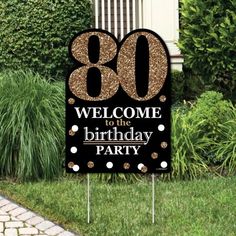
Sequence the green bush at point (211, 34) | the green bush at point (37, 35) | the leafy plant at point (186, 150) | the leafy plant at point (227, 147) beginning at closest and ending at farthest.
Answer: the leafy plant at point (186, 150) → the leafy plant at point (227, 147) → the green bush at point (211, 34) → the green bush at point (37, 35)

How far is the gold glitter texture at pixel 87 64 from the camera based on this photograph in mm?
5516

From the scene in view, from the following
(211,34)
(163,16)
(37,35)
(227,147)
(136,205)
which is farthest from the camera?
(163,16)

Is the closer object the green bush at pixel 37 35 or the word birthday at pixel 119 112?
the word birthday at pixel 119 112

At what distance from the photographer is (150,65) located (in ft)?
18.3

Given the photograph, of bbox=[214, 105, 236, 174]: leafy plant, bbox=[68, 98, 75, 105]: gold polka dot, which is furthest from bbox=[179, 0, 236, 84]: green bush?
bbox=[68, 98, 75, 105]: gold polka dot

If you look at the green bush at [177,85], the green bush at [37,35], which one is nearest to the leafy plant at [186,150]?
the green bush at [177,85]

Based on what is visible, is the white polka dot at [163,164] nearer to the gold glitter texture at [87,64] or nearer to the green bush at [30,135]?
the gold glitter texture at [87,64]

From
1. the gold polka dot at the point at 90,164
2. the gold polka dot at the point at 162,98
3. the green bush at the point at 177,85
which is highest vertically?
the green bush at the point at 177,85

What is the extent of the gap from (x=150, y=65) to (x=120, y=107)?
45cm

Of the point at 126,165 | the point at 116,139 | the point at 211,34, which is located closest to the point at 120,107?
the point at 116,139

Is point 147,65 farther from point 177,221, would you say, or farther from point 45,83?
point 45,83

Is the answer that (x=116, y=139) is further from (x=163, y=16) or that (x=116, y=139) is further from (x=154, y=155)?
(x=163, y=16)

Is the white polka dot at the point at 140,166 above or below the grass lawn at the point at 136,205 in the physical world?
above

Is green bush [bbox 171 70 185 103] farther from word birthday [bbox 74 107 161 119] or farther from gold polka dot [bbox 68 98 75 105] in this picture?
gold polka dot [bbox 68 98 75 105]
